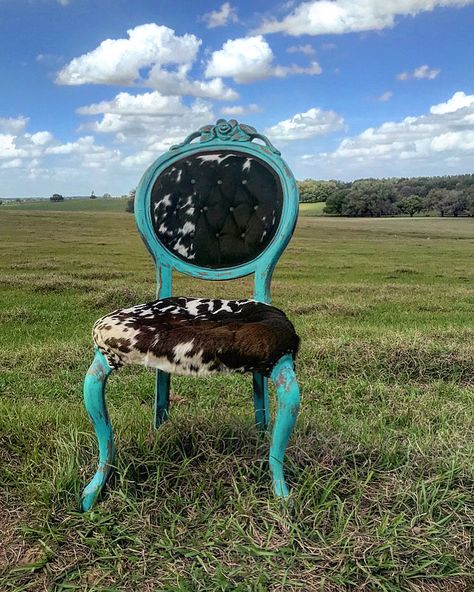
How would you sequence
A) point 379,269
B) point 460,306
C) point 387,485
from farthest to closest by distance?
1. point 379,269
2. point 460,306
3. point 387,485

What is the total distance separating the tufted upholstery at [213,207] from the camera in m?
2.94

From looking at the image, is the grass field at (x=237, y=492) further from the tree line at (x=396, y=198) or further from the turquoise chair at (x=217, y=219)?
the tree line at (x=396, y=198)

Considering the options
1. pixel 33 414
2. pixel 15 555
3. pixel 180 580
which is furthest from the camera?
pixel 33 414

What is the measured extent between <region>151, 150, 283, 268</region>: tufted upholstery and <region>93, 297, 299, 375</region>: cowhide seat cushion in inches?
26.8

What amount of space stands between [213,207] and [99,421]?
1289 mm

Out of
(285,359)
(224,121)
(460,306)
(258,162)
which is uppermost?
(224,121)

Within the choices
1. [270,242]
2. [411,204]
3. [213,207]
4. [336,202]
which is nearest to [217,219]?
[213,207]

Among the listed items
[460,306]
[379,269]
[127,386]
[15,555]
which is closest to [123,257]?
[379,269]

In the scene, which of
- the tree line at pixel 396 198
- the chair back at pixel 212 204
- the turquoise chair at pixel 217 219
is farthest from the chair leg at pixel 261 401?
the tree line at pixel 396 198

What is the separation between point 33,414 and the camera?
2924mm

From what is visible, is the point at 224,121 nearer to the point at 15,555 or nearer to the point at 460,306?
the point at 15,555

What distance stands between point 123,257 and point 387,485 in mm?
13421

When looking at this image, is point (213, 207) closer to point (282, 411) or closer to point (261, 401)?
point (261, 401)

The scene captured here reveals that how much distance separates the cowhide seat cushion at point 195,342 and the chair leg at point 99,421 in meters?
0.06
